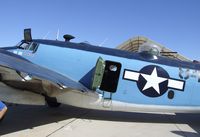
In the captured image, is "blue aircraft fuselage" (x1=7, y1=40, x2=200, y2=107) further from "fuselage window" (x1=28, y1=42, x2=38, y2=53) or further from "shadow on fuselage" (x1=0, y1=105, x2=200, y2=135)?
"shadow on fuselage" (x1=0, y1=105, x2=200, y2=135)

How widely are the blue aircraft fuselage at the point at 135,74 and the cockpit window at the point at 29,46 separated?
15 cm

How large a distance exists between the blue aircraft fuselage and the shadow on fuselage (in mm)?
922

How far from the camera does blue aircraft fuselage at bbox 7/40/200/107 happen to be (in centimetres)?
862

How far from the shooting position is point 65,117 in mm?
9062

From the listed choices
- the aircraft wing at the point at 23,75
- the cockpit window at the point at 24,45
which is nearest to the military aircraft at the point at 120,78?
the cockpit window at the point at 24,45

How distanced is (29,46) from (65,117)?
7.80 ft

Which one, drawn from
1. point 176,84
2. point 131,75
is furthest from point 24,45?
point 176,84

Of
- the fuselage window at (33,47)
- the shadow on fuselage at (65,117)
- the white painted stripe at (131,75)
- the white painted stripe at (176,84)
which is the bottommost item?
the shadow on fuselage at (65,117)

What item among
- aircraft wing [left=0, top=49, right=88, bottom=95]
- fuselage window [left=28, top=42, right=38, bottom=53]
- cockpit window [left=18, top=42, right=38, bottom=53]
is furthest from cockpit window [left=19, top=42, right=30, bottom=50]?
aircraft wing [left=0, top=49, right=88, bottom=95]

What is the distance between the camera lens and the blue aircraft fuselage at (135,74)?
8.62 m

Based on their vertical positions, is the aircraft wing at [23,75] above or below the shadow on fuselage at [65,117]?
above

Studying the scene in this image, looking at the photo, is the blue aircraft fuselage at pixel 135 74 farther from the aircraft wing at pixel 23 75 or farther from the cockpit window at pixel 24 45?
the aircraft wing at pixel 23 75

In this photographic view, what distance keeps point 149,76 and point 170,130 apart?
1.60m

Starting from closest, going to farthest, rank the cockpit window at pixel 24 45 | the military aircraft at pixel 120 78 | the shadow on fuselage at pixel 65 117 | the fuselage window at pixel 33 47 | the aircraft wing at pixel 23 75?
the aircraft wing at pixel 23 75
the shadow on fuselage at pixel 65 117
the military aircraft at pixel 120 78
the fuselage window at pixel 33 47
the cockpit window at pixel 24 45
